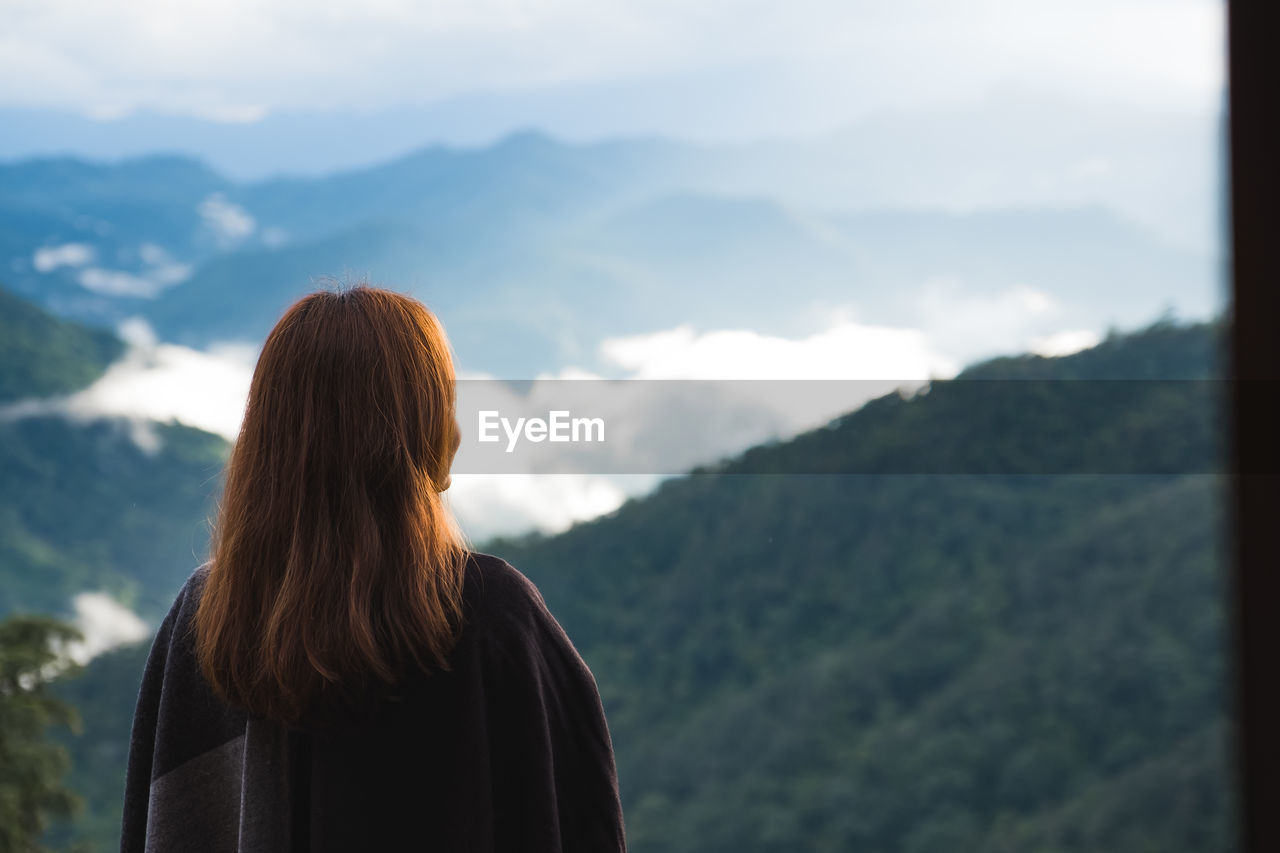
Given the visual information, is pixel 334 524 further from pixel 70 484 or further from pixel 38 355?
pixel 70 484

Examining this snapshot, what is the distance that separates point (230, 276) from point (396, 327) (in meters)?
41.1

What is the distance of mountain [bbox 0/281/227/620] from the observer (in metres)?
19.8

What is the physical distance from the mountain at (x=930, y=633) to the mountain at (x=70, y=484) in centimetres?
597

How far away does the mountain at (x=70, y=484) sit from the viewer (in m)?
19.8

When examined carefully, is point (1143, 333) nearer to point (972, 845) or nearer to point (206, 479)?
point (972, 845)

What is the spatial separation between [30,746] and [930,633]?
45.1 feet

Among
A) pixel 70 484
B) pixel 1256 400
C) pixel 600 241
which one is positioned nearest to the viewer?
pixel 1256 400

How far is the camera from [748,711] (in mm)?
17625

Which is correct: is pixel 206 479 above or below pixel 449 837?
above

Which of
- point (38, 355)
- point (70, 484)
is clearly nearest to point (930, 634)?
point (70, 484)

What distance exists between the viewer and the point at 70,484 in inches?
861

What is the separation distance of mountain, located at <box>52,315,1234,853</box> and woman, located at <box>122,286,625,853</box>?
540 inches

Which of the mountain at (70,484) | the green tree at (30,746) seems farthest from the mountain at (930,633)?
the green tree at (30,746)

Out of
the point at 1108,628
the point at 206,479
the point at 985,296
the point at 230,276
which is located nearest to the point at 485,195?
the point at 230,276
